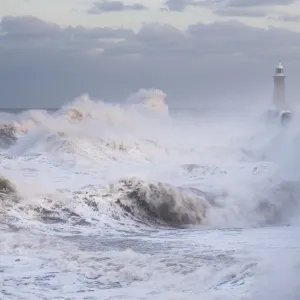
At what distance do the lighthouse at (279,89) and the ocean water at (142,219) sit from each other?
1239cm

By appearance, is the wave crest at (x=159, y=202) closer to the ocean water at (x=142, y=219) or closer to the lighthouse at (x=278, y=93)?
the ocean water at (x=142, y=219)

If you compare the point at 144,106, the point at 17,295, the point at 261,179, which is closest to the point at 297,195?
the point at 261,179

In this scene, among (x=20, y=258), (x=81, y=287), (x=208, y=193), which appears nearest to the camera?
(x=81, y=287)

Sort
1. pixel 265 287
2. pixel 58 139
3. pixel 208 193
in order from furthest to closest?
pixel 58 139 < pixel 208 193 < pixel 265 287

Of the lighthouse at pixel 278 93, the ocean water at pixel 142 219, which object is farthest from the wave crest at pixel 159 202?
the lighthouse at pixel 278 93

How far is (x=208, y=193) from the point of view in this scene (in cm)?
1822

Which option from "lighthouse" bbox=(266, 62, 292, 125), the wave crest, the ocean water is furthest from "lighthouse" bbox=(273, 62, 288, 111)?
the wave crest

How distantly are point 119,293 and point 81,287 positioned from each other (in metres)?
0.65

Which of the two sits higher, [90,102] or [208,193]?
[90,102]

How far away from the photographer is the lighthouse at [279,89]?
142ft

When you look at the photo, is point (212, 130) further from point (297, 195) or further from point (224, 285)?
point (224, 285)

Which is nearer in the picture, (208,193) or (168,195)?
(168,195)

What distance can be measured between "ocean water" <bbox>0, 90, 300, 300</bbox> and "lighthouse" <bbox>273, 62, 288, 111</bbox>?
12390 mm

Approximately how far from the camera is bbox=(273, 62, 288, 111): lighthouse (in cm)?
4331
